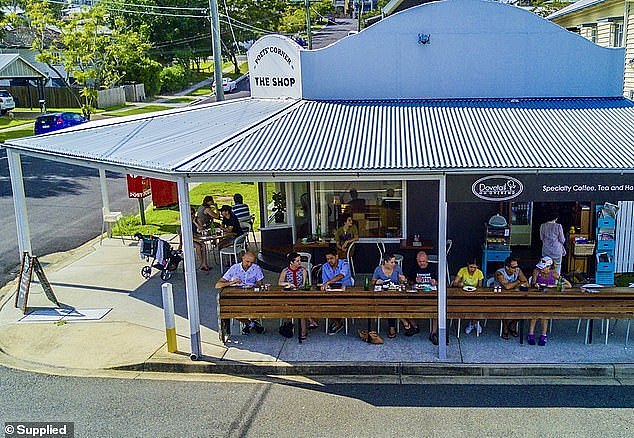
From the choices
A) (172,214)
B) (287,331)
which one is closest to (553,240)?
(287,331)

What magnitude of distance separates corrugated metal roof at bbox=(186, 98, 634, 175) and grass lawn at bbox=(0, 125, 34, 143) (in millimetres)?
23858

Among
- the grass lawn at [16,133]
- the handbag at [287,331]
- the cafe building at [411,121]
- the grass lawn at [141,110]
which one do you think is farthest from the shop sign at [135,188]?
the grass lawn at [141,110]

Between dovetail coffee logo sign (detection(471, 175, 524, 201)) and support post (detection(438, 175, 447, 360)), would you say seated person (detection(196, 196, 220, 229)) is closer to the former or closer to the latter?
support post (detection(438, 175, 447, 360))

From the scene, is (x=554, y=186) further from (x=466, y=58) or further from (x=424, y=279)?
(x=466, y=58)

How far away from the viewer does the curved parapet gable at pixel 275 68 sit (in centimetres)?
1298

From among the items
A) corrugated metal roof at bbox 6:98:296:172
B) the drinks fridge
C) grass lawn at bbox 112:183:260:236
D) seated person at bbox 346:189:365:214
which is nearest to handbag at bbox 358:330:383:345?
seated person at bbox 346:189:365:214

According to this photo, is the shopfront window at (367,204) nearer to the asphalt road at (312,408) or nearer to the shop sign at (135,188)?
the asphalt road at (312,408)

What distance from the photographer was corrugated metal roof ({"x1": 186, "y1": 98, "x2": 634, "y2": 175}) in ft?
28.1

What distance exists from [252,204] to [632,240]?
10.8 metres

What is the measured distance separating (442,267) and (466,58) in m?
5.15

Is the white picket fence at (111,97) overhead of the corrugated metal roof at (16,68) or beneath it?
beneath

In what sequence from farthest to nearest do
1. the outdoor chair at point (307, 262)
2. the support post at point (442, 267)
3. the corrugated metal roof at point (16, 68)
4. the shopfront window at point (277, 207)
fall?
1. the corrugated metal roof at point (16, 68)
2. the shopfront window at point (277, 207)
3. the outdoor chair at point (307, 262)
4. the support post at point (442, 267)

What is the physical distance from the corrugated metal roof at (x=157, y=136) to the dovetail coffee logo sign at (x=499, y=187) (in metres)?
3.76

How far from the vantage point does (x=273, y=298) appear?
370 inches
